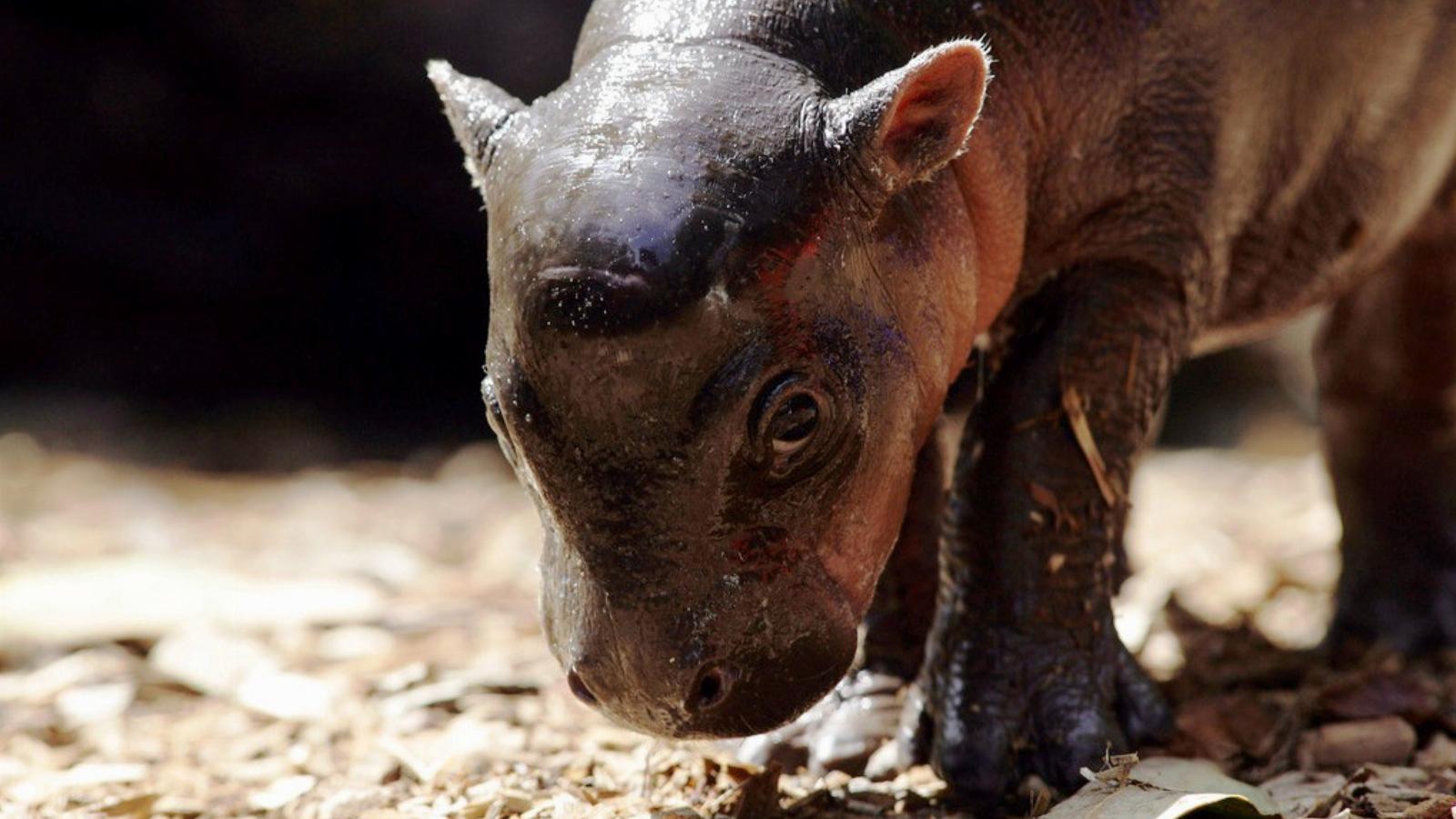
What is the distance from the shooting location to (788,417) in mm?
2729

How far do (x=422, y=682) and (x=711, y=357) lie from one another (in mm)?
2108

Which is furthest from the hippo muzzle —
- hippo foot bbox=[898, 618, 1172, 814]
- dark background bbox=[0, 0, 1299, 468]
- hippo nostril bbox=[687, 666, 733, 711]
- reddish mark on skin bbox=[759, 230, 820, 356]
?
dark background bbox=[0, 0, 1299, 468]

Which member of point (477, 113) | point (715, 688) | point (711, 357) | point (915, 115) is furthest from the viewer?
point (477, 113)

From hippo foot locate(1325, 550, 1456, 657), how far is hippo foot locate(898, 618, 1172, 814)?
1.71m

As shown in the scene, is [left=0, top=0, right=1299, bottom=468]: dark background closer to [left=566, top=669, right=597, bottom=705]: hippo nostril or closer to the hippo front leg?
the hippo front leg

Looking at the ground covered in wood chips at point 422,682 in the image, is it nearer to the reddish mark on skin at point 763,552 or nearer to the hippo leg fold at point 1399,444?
the hippo leg fold at point 1399,444

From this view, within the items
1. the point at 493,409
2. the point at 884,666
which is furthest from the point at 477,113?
the point at 884,666

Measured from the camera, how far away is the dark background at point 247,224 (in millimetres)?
10625

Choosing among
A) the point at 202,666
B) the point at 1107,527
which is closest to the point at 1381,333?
the point at 1107,527

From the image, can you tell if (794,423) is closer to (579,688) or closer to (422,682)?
(579,688)

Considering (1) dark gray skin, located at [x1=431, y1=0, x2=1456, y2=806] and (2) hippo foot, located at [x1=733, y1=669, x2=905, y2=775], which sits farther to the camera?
(2) hippo foot, located at [x1=733, y1=669, x2=905, y2=775]

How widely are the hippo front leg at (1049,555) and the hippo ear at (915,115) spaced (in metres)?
0.71

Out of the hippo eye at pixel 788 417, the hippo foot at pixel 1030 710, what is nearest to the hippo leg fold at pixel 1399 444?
the hippo foot at pixel 1030 710

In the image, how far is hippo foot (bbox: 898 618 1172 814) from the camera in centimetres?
327
